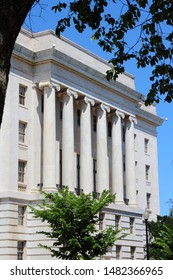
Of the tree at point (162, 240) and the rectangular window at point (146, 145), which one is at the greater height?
the rectangular window at point (146, 145)

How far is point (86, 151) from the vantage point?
173 ft

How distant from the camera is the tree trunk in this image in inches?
263

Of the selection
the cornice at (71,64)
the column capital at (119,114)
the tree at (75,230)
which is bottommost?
the tree at (75,230)

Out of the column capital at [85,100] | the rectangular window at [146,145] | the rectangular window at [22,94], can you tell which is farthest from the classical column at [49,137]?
the rectangular window at [146,145]

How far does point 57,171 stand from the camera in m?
50.4

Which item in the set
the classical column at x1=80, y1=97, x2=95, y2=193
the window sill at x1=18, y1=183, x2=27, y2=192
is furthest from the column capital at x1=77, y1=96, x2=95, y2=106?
the window sill at x1=18, y1=183, x2=27, y2=192

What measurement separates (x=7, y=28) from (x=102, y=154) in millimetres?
48776

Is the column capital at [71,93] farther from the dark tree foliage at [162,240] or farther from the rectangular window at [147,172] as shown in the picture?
the rectangular window at [147,172]

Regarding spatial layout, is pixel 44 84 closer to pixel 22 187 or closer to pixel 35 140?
pixel 35 140

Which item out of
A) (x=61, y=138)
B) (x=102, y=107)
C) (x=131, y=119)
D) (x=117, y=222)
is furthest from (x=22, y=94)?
(x=117, y=222)

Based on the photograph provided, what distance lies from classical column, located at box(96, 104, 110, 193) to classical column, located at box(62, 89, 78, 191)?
5041 millimetres

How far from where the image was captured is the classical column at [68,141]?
164ft
